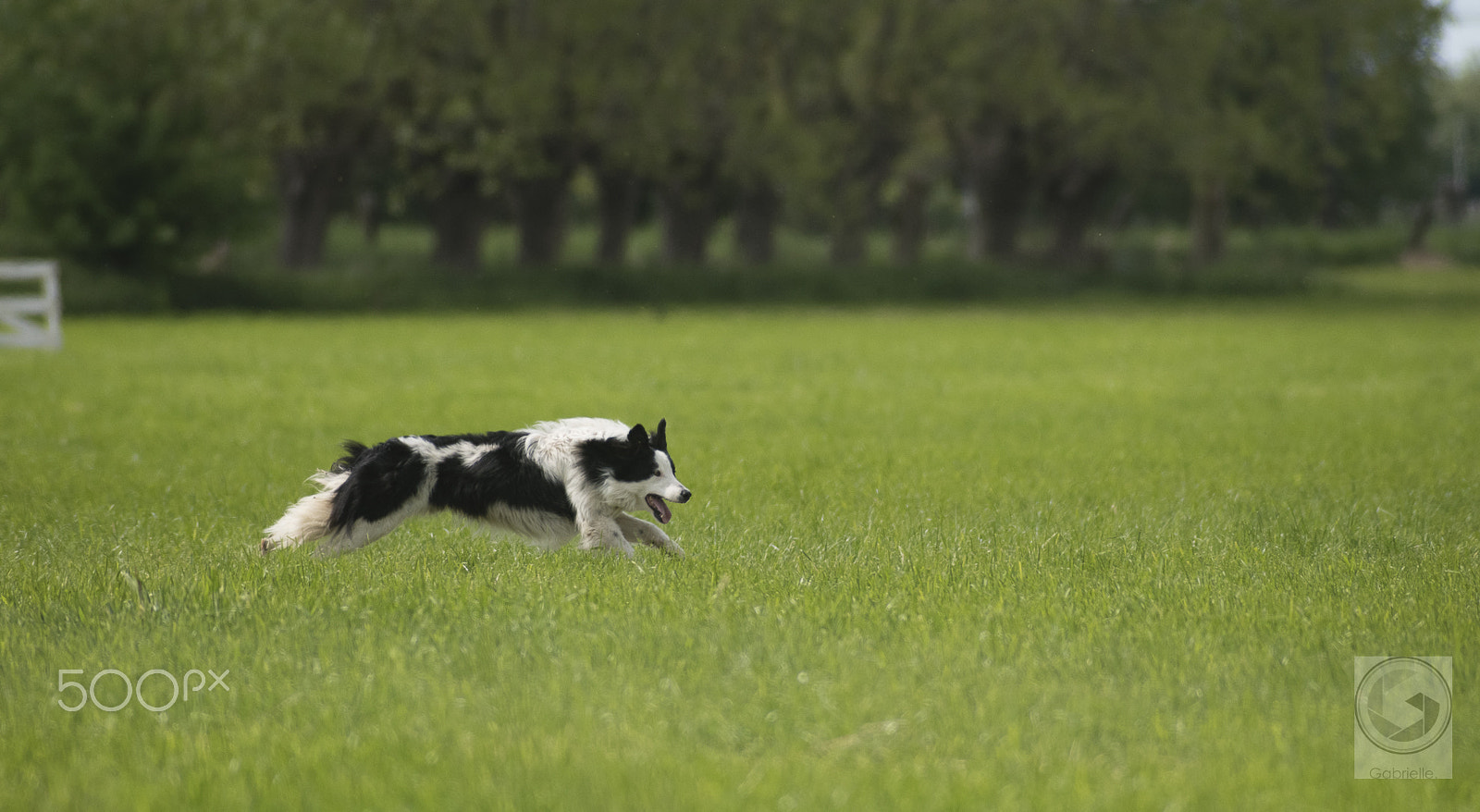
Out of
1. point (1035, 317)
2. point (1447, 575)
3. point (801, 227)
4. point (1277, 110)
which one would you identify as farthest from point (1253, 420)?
point (801, 227)

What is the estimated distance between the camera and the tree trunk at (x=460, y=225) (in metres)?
38.1

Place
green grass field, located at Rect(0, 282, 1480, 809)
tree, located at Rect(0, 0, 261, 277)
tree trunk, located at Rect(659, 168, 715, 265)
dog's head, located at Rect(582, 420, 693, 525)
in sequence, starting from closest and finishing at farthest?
green grass field, located at Rect(0, 282, 1480, 809) → dog's head, located at Rect(582, 420, 693, 525) → tree, located at Rect(0, 0, 261, 277) → tree trunk, located at Rect(659, 168, 715, 265)

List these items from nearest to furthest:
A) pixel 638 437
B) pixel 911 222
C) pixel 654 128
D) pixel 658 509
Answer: pixel 638 437, pixel 658 509, pixel 654 128, pixel 911 222

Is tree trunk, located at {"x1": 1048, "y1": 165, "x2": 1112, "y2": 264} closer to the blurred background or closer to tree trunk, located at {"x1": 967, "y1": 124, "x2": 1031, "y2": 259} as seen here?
the blurred background

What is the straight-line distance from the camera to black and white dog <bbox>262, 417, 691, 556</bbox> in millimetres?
6738

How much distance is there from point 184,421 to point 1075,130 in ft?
95.9

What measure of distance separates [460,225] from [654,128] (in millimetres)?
6863

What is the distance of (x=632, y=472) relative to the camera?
6.71 meters

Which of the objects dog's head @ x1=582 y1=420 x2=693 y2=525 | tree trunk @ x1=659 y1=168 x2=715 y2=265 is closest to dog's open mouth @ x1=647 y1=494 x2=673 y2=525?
dog's head @ x1=582 y1=420 x2=693 y2=525

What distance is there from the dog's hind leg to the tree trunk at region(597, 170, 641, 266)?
33049 millimetres

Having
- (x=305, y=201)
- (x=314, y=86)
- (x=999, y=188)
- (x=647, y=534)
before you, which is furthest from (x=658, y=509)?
(x=999, y=188)

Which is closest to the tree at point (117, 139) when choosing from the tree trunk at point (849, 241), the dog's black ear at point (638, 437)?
the tree trunk at point (849, 241)

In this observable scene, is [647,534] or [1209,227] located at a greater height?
[1209,227]

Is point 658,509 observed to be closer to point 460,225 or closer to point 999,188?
point 460,225
